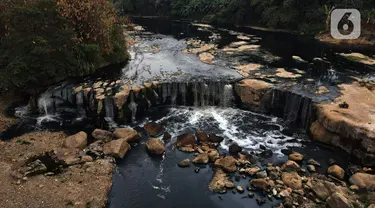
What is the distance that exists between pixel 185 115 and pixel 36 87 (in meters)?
13.1

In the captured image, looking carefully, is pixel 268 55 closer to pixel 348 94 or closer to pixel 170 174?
pixel 348 94

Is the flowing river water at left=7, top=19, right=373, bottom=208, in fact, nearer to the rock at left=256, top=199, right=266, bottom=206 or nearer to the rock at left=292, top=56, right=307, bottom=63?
the rock at left=256, top=199, right=266, bottom=206

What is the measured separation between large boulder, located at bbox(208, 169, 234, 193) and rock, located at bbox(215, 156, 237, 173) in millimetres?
439

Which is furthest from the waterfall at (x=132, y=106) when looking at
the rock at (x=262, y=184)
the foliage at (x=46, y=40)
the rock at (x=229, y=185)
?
the rock at (x=262, y=184)

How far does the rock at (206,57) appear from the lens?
35719 mm

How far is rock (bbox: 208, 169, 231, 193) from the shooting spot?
56.1ft

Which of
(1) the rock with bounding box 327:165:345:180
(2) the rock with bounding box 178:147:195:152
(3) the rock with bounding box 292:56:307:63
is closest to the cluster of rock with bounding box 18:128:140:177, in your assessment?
(2) the rock with bounding box 178:147:195:152

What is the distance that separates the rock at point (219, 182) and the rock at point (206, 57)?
62.7 feet

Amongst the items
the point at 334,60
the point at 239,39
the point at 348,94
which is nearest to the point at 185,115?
the point at 348,94

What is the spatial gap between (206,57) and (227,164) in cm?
2076

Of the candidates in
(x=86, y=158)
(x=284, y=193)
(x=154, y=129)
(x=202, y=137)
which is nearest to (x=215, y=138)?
(x=202, y=137)

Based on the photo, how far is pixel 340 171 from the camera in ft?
59.6

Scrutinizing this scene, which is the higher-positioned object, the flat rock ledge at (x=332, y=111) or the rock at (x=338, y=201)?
the flat rock ledge at (x=332, y=111)

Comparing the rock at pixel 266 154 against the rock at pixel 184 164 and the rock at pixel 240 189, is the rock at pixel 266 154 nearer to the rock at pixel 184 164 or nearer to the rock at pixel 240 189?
the rock at pixel 240 189
